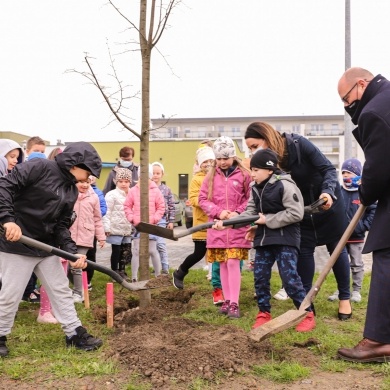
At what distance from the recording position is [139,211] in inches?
251

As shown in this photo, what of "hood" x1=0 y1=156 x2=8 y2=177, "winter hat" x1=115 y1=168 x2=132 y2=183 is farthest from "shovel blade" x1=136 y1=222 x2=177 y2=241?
"winter hat" x1=115 y1=168 x2=132 y2=183

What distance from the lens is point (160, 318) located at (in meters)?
4.77

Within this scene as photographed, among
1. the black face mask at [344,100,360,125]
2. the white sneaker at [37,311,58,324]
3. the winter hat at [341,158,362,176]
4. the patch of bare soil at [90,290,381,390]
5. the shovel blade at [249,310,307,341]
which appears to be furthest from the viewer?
the winter hat at [341,158,362,176]

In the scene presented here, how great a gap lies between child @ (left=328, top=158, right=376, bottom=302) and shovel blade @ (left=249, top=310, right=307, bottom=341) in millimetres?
2029

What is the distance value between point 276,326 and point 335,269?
4.96 ft

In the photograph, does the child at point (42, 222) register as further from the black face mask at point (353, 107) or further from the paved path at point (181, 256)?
the paved path at point (181, 256)

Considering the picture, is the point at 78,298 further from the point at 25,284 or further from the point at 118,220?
the point at 25,284

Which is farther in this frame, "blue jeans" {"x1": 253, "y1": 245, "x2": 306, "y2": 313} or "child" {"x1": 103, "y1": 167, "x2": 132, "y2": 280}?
"child" {"x1": 103, "y1": 167, "x2": 132, "y2": 280}

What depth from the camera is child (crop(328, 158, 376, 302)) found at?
221 inches

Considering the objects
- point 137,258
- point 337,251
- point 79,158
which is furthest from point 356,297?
point 79,158

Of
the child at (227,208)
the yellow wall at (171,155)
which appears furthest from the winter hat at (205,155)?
the yellow wall at (171,155)

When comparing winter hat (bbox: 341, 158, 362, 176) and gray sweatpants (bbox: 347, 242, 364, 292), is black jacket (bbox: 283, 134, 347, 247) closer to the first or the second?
gray sweatpants (bbox: 347, 242, 364, 292)

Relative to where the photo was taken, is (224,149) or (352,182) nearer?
(224,149)

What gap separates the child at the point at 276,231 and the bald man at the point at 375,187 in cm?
79
